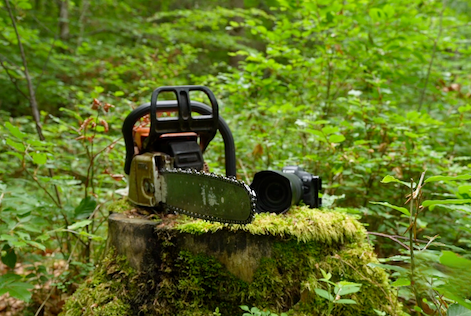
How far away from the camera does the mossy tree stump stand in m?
1.54

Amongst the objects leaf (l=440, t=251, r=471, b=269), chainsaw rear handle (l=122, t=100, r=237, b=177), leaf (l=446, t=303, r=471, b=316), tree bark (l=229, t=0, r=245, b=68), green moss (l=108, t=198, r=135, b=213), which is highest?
tree bark (l=229, t=0, r=245, b=68)

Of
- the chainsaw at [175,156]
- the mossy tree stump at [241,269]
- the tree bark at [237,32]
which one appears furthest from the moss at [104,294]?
the tree bark at [237,32]

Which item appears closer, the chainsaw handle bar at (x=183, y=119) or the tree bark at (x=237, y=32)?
the chainsaw handle bar at (x=183, y=119)

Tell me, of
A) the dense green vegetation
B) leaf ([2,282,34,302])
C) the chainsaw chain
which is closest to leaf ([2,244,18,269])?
the dense green vegetation

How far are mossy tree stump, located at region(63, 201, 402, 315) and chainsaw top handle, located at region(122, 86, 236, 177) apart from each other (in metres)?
0.43

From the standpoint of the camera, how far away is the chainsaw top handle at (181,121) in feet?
5.60

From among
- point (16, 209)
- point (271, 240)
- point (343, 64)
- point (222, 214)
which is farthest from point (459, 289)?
point (343, 64)

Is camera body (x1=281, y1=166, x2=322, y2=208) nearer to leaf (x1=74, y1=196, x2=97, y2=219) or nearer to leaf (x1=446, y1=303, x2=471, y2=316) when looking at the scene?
leaf (x1=446, y1=303, x2=471, y2=316)

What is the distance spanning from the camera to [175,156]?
1713 millimetres

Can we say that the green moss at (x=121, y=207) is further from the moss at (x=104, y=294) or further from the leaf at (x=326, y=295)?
the leaf at (x=326, y=295)

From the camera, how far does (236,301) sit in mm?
1570

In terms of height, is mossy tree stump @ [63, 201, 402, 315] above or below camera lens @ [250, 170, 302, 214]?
below

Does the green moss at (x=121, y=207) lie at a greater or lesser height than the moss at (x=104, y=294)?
greater

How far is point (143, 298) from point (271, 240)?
28.6 inches
